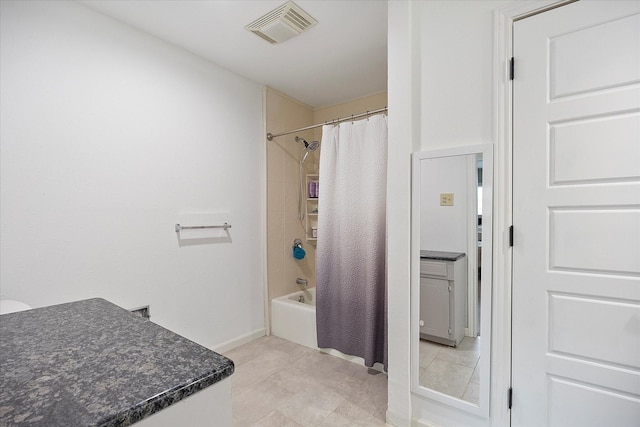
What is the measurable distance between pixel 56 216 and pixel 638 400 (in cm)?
290

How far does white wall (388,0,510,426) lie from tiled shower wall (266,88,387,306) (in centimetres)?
153

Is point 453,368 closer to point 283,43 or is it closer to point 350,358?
point 350,358

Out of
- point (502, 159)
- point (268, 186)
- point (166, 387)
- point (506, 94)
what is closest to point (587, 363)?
point (502, 159)

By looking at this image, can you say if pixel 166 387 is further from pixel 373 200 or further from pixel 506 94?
pixel 373 200

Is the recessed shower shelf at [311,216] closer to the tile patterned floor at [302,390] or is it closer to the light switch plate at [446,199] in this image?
the tile patterned floor at [302,390]

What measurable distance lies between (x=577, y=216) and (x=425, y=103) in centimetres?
87

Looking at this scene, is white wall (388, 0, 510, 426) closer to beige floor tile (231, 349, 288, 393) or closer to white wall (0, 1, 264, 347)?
beige floor tile (231, 349, 288, 393)

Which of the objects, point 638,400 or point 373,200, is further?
point 373,200

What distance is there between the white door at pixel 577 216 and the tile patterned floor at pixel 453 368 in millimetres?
175

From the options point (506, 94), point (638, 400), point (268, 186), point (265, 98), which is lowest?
point (638, 400)

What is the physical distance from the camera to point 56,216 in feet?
5.65

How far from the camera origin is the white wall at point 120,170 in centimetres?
161

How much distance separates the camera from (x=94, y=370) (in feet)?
2.00

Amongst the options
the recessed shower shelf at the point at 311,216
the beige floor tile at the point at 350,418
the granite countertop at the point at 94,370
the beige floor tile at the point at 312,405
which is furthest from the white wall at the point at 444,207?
the recessed shower shelf at the point at 311,216
